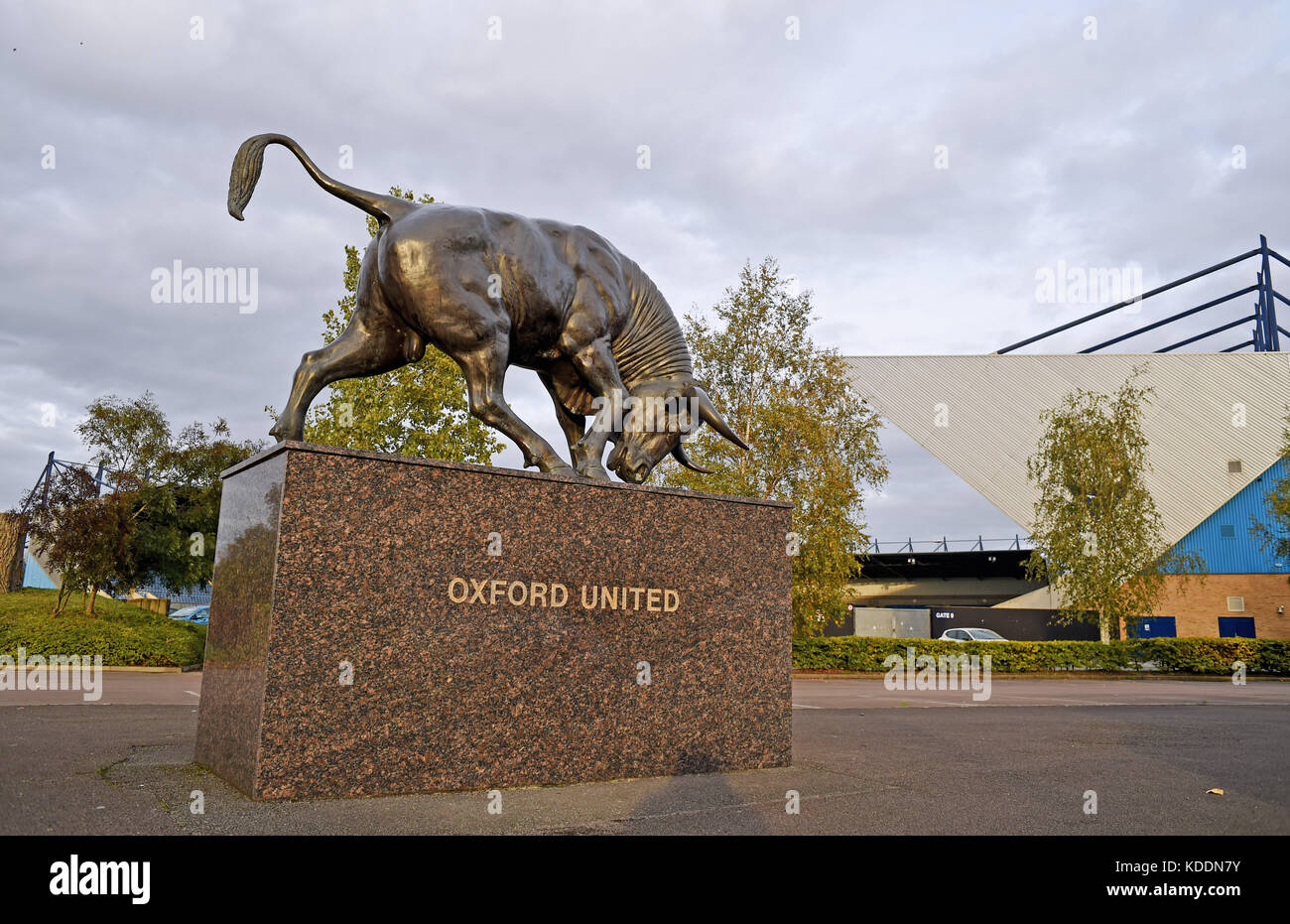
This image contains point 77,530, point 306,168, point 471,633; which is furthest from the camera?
point 77,530

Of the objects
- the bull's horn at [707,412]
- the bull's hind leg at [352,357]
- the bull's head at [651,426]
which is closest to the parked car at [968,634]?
the bull's horn at [707,412]

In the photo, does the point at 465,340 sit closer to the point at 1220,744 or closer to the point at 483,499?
the point at 483,499

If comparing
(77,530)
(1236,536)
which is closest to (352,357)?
(77,530)

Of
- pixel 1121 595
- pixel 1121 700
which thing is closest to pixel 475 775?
pixel 1121 700

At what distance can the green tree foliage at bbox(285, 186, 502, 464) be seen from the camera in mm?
17094

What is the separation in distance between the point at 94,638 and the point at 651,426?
1497 centimetres

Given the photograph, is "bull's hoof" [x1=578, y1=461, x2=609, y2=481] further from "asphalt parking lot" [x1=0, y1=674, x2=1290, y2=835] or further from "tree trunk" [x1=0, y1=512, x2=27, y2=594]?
"tree trunk" [x1=0, y1=512, x2=27, y2=594]

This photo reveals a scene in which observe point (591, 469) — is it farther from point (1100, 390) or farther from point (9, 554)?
point (1100, 390)

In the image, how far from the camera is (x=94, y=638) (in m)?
16.2

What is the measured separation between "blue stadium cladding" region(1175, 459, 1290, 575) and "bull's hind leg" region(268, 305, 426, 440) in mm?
40275

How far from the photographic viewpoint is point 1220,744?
7.32 m

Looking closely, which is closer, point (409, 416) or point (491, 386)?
point (491, 386)
